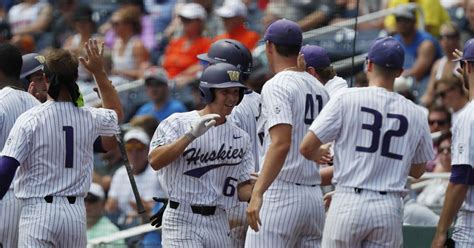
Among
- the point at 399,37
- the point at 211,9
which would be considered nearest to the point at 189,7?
the point at 211,9

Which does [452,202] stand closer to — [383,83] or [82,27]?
[383,83]

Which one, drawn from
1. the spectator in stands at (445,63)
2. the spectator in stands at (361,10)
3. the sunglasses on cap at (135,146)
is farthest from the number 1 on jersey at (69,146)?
the spectator in stands at (445,63)

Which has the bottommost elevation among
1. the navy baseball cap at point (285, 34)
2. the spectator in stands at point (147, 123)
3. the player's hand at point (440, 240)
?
the player's hand at point (440, 240)

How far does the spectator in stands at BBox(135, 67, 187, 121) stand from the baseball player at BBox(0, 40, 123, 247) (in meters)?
4.70

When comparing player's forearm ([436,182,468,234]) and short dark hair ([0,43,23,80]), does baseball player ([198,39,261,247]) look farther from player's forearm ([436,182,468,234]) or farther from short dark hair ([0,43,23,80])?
player's forearm ([436,182,468,234])

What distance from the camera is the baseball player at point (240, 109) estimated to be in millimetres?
8844

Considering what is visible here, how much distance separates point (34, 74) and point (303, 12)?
4.56 m

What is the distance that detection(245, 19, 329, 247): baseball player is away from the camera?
7.82 m

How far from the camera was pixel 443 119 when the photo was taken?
11500mm

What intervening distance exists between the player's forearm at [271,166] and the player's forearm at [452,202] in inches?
38.7

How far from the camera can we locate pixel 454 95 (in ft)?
38.2

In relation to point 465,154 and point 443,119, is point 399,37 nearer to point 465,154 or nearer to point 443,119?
point 443,119

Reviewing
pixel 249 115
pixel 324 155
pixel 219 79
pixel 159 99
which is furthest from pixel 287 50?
pixel 159 99

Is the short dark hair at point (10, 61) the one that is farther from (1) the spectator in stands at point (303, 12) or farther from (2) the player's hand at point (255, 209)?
(1) the spectator in stands at point (303, 12)
